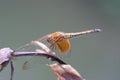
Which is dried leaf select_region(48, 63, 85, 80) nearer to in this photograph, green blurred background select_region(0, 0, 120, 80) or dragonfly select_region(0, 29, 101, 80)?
dragonfly select_region(0, 29, 101, 80)

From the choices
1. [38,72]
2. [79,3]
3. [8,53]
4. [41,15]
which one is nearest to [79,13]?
[79,3]

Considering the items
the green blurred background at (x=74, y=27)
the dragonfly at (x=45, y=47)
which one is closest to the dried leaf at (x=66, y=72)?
the dragonfly at (x=45, y=47)

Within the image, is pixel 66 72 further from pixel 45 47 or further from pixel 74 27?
pixel 74 27

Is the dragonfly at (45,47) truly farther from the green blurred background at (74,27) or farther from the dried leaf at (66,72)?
the green blurred background at (74,27)

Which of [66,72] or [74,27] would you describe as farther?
[74,27]

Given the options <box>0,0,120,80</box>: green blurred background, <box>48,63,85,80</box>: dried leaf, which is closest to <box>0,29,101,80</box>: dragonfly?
<box>48,63,85,80</box>: dried leaf

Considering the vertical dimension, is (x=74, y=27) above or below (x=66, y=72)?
above

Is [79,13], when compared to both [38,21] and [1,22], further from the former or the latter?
[1,22]

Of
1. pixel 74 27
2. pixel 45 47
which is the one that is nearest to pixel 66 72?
pixel 45 47

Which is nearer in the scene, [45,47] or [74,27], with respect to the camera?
[45,47]
